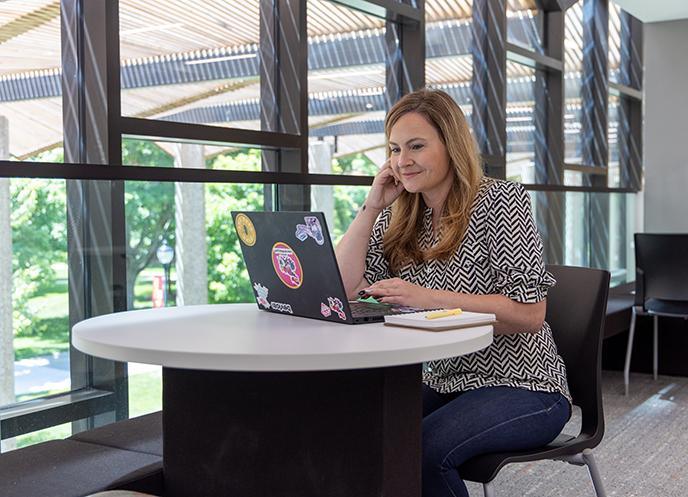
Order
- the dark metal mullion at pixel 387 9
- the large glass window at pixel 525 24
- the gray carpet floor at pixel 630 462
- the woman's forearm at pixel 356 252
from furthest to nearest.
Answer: the large glass window at pixel 525 24 < the dark metal mullion at pixel 387 9 < the gray carpet floor at pixel 630 462 < the woman's forearm at pixel 356 252

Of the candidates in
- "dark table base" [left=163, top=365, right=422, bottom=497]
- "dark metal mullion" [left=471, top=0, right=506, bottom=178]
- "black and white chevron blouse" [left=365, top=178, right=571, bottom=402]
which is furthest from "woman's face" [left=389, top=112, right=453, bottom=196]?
"dark metal mullion" [left=471, top=0, right=506, bottom=178]

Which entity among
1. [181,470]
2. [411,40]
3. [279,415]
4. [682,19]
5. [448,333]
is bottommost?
[181,470]

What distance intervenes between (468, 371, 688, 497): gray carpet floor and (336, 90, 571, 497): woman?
117 centimetres

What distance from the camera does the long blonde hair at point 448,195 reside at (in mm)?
2113

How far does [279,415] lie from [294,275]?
29cm

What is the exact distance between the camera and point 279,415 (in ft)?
5.83

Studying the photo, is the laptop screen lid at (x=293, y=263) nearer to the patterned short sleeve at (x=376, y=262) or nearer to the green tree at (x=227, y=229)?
the patterned short sleeve at (x=376, y=262)

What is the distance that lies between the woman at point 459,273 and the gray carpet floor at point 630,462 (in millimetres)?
1172

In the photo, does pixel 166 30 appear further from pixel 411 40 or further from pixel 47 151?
pixel 411 40

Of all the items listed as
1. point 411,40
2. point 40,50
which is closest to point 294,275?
point 40,50

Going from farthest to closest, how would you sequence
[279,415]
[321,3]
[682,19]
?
[682,19]
[321,3]
[279,415]

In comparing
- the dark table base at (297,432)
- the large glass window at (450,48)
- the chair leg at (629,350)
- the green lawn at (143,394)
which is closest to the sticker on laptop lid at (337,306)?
the dark table base at (297,432)

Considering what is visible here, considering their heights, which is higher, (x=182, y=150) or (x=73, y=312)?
(x=182, y=150)

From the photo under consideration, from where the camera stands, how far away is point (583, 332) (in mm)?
2203
